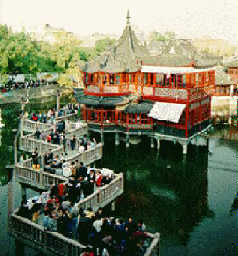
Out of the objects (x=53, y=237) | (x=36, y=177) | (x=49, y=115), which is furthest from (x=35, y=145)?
Result: (x=53, y=237)

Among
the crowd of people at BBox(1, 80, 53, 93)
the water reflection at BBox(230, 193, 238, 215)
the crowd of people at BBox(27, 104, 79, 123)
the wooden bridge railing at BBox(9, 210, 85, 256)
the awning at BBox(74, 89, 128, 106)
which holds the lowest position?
the water reflection at BBox(230, 193, 238, 215)

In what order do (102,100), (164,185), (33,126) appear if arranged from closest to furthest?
(164,185) → (33,126) → (102,100)

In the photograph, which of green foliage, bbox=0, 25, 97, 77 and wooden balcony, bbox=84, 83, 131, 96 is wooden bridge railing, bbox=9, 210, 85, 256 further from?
green foliage, bbox=0, 25, 97, 77

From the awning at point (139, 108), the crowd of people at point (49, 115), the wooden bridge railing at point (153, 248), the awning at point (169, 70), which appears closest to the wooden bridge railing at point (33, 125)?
the crowd of people at point (49, 115)

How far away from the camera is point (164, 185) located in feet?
104

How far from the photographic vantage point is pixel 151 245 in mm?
16922

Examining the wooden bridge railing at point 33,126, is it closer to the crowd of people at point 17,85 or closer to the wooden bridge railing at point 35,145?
the wooden bridge railing at point 35,145

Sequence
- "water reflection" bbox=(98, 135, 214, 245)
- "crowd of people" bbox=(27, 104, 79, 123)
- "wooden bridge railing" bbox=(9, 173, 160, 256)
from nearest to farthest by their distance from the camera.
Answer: "wooden bridge railing" bbox=(9, 173, 160, 256) → "water reflection" bbox=(98, 135, 214, 245) → "crowd of people" bbox=(27, 104, 79, 123)

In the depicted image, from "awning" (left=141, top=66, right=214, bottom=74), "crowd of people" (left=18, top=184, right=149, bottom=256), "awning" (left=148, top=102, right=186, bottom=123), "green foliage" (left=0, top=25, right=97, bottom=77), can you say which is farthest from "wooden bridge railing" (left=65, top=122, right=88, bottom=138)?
"green foliage" (left=0, top=25, right=97, bottom=77)

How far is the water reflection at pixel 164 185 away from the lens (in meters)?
25.0

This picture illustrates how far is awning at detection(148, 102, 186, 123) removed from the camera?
38.0 meters

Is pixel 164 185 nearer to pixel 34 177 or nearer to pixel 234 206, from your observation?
pixel 234 206

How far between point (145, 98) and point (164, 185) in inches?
520

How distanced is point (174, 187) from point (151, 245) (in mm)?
14614
